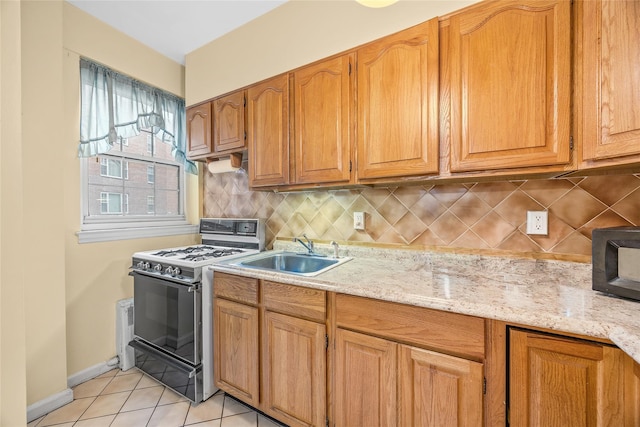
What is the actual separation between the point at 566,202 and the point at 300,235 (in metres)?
1.63

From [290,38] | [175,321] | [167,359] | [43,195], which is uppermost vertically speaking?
[290,38]

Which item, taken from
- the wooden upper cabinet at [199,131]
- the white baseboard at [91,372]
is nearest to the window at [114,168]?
the wooden upper cabinet at [199,131]

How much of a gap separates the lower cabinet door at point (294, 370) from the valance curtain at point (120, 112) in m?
1.91

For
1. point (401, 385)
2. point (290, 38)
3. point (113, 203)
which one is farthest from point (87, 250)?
point (401, 385)

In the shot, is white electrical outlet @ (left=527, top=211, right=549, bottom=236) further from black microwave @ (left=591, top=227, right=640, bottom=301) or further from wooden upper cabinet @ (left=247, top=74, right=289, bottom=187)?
wooden upper cabinet @ (left=247, top=74, right=289, bottom=187)

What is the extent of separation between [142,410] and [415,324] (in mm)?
1840

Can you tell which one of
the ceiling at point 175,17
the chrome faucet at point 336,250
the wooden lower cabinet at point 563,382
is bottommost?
the wooden lower cabinet at point 563,382

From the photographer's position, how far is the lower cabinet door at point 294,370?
1354mm

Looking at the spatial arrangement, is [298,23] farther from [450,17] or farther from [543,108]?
[543,108]

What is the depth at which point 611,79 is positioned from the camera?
38.6 inches

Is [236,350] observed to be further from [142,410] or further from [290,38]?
[290,38]

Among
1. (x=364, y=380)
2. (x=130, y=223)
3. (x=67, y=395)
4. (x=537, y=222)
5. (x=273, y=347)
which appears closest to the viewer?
(x=364, y=380)

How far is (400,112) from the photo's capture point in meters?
1.42

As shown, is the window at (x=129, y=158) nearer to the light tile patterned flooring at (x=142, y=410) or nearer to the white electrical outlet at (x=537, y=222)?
the light tile patterned flooring at (x=142, y=410)
